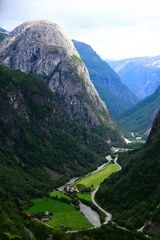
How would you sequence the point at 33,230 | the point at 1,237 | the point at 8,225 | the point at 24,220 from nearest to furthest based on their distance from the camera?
the point at 1,237 → the point at 8,225 → the point at 33,230 → the point at 24,220

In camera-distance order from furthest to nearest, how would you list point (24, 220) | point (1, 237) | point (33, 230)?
point (24, 220) → point (33, 230) → point (1, 237)

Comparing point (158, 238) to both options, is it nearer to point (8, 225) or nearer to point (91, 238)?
point (91, 238)

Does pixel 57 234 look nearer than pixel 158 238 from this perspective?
Yes

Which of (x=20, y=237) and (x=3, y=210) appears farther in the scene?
(x=3, y=210)

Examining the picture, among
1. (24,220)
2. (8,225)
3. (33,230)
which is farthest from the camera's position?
(24,220)

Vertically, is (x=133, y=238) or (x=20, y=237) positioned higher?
(x=20, y=237)

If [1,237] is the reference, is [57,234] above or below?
below

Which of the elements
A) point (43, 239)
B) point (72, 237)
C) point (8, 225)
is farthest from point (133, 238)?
point (8, 225)

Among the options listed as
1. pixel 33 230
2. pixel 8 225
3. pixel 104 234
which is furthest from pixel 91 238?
pixel 8 225

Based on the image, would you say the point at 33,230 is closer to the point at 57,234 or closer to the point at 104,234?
the point at 57,234
